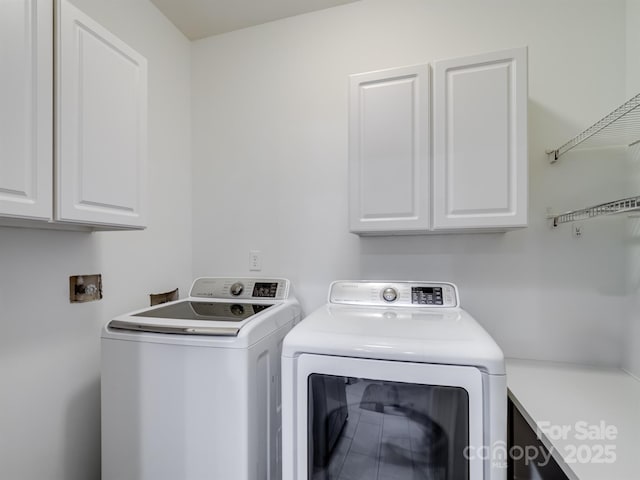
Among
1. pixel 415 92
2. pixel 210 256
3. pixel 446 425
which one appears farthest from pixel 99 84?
pixel 446 425

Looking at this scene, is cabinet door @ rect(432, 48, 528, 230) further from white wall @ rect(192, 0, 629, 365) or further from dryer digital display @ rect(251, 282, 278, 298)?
dryer digital display @ rect(251, 282, 278, 298)

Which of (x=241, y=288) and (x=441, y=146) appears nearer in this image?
(x=441, y=146)

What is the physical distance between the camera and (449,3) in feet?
5.66

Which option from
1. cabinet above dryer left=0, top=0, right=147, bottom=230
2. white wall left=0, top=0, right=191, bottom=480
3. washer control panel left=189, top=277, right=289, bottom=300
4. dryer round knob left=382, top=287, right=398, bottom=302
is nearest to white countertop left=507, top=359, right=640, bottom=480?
dryer round knob left=382, top=287, right=398, bottom=302

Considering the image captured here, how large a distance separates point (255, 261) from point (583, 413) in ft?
5.60

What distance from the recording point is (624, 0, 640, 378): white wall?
1.38 m

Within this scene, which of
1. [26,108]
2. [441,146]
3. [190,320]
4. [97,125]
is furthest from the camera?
[441,146]

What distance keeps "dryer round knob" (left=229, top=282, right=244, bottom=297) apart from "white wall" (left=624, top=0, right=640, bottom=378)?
1.93m

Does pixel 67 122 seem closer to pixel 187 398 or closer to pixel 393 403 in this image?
pixel 187 398

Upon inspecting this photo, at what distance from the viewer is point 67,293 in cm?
139

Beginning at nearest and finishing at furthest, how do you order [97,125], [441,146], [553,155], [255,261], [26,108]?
[26,108], [97,125], [441,146], [553,155], [255,261]

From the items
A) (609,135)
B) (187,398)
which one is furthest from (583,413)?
(187,398)

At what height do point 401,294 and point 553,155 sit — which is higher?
point 553,155

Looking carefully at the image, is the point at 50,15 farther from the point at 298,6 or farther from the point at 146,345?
the point at 298,6
